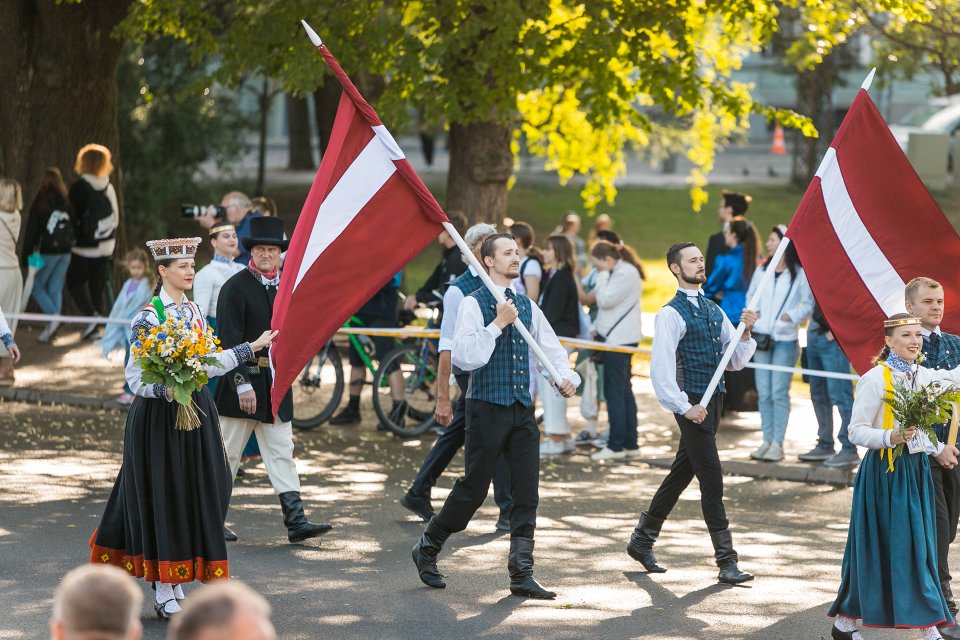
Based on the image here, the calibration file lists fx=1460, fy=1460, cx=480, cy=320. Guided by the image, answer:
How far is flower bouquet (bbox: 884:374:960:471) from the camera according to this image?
6660 millimetres

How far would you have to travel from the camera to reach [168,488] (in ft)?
23.6

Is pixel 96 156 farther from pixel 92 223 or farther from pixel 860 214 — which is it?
pixel 860 214

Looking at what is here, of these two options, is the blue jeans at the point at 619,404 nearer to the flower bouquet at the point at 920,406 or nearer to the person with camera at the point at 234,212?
the person with camera at the point at 234,212

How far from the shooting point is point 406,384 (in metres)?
12.8

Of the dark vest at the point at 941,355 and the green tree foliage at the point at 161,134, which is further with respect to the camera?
the green tree foliage at the point at 161,134

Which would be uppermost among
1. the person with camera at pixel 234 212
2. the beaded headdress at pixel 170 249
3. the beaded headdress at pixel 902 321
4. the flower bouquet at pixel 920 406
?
the person with camera at pixel 234 212

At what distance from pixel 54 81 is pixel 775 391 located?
938cm

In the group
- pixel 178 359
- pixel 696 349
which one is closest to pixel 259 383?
pixel 178 359

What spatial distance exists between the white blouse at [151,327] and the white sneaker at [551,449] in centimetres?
489

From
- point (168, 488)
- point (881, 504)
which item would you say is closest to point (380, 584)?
point (168, 488)

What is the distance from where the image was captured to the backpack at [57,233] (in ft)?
51.3

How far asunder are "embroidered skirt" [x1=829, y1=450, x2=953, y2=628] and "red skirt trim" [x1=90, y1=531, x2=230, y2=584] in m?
3.00

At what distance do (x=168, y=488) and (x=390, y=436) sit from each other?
18.1ft

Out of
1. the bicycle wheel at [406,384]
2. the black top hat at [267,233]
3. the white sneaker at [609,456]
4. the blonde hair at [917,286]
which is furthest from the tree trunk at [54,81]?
the blonde hair at [917,286]
